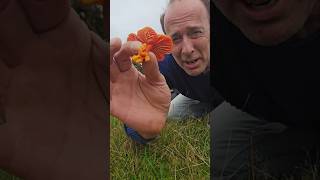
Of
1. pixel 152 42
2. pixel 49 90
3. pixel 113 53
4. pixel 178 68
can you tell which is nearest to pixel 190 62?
pixel 178 68

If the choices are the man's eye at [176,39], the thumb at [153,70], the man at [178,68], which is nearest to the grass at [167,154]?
the man at [178,68]

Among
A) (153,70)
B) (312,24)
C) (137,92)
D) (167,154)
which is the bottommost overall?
(167,154)

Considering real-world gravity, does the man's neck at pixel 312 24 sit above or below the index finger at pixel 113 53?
above

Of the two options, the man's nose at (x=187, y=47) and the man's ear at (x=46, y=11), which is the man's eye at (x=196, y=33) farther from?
the man's ear at (x=46, y=11)

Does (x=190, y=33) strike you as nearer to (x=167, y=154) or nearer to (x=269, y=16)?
(x=269, y=16)

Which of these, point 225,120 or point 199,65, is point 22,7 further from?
point 225,120

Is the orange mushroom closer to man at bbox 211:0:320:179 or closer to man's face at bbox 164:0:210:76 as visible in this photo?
man's face at bbox 164:0:210:76
